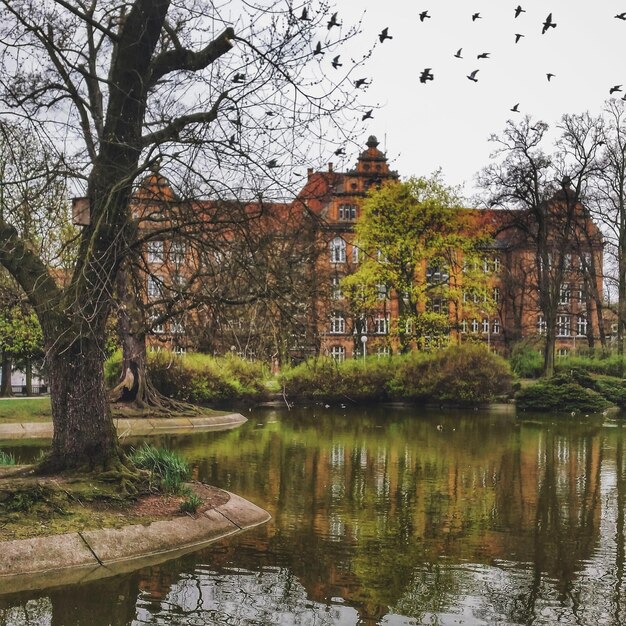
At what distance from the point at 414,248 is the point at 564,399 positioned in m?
11.5

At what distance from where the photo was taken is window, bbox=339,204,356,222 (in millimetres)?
73125

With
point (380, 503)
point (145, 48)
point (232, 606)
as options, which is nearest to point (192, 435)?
point (380, 503)

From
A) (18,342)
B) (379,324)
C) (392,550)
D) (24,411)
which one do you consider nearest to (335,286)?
(18,342)

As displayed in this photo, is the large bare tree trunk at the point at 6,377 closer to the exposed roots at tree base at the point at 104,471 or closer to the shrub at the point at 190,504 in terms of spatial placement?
the exposed roots at tree base at the point at 104,471

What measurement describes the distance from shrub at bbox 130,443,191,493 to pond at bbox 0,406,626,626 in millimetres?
1392

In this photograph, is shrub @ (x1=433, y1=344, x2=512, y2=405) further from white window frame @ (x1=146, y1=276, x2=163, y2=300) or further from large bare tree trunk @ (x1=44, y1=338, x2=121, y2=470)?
large bare tree trunk @ (x1=44, y1=338, x2=121, y2=470)

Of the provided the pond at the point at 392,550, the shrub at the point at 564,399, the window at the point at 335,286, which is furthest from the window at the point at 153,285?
the window at the point at 335,286

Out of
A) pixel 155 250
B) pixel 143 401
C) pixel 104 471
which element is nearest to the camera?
pixel 104 471

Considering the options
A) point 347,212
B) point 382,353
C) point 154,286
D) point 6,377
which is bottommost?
point 6,377

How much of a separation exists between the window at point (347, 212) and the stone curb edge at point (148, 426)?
39.5 m

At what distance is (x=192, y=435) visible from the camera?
28.8m

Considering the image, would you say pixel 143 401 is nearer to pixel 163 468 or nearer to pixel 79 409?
pixel 163 468

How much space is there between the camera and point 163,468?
13430mm

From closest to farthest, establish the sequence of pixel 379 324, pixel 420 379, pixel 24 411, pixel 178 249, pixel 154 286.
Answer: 1. pixel 178 249
2. pixel 154 286
3. pixel 24 411
4. pixel 420 379
5. pixel 379 324
